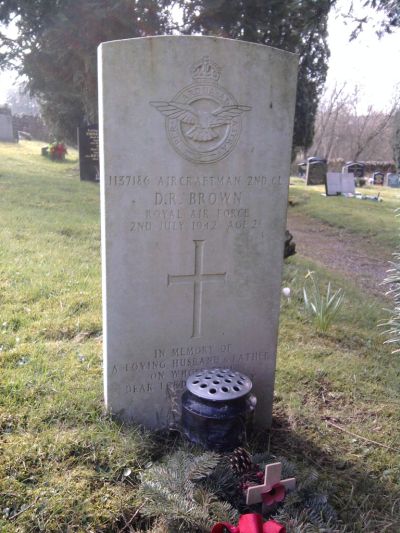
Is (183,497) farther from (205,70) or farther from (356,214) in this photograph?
(356,214)

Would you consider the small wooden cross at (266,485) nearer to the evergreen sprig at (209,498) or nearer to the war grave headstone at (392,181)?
the evergreen sprig at (209,498)

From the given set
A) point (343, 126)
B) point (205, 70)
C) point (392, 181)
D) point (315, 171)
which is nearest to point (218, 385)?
point (205, 70)

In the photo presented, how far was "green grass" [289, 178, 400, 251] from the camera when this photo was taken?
34.2 ft

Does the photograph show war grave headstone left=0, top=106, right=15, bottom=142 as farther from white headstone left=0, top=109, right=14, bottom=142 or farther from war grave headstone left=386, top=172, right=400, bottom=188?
war grave headstone left=386, top=172, right=400, bottom=188

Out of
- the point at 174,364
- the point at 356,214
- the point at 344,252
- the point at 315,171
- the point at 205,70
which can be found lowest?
the point at 344,252

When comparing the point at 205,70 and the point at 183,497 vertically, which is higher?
the point at 205,70

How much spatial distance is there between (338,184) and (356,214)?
169 inches

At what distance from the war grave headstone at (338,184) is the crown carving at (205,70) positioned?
1423 centimetres

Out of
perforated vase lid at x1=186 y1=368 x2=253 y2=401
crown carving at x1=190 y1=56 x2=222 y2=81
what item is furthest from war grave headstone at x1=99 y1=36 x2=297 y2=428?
perforated vase lid at x1=186 y1=368 x2=253 y2=401

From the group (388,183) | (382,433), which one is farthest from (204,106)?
(388,183)

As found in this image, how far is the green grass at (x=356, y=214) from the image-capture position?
10.4m

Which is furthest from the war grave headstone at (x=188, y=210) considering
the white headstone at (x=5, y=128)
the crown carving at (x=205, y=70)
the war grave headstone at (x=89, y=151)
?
the white headstone at (x=5, y=128)

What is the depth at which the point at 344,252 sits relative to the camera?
356 inches

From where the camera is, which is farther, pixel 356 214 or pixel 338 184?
pixel 338 184
